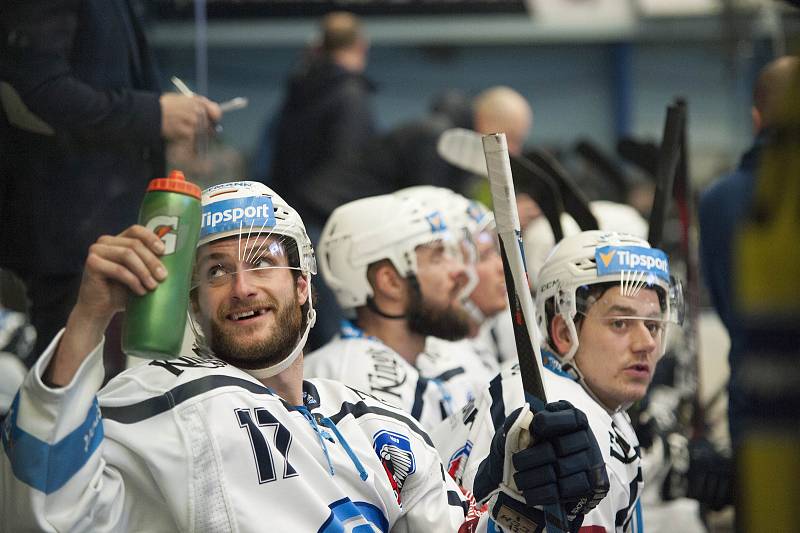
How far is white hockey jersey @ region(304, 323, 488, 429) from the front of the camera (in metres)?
3.36

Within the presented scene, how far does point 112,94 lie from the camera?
260 cm

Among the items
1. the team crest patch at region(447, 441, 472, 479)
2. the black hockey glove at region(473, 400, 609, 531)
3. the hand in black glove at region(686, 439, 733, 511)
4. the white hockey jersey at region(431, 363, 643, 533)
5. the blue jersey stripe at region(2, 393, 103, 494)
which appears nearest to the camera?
the blue jersey stripe at region(2, 393, 103, 494)

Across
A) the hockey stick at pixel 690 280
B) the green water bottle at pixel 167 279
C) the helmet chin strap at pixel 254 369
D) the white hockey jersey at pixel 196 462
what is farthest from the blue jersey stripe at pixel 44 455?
the hockey stick at pixel 690 280

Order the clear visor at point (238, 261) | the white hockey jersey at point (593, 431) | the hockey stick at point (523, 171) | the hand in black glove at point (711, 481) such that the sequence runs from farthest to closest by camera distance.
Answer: the hockey stick at point (523, 171) → the hand in black glove at point (711, 481) → the white hockey jersey at point (593, 431) → the clear visor at point (238, 261)

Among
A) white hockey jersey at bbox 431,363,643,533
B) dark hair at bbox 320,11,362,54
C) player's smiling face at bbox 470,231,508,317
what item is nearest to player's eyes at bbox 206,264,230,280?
white hockey jersey at bbox 431,363,643,533

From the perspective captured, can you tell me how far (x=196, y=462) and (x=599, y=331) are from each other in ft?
3.86

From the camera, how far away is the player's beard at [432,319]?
3.76 meters

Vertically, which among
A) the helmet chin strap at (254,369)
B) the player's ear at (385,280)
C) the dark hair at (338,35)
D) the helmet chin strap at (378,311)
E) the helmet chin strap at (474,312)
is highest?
the dark hair at (338,35)

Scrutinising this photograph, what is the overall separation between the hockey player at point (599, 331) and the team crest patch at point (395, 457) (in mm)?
377

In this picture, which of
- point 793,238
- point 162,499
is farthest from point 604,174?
point 793,238

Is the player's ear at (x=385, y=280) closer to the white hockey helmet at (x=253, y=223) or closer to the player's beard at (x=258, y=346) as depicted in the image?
the white hockey helmet at (x=253, y=223)

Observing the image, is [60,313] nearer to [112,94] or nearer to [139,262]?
[112,94]

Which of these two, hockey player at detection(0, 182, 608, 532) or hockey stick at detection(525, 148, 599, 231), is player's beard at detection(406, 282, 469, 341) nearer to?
hockey stick at detection(525, 148, 599, 231)

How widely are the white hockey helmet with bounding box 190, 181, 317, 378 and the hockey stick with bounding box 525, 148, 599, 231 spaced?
1680mm
